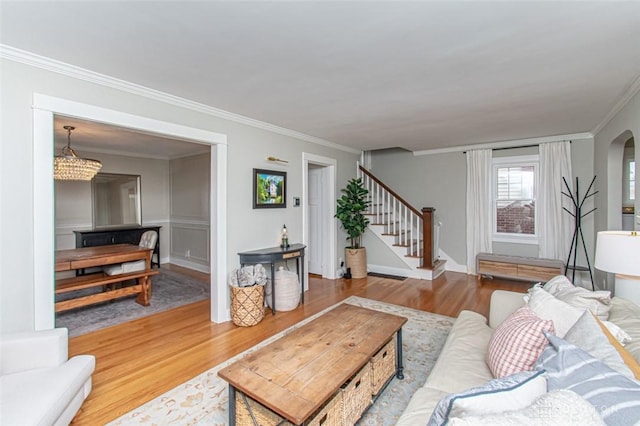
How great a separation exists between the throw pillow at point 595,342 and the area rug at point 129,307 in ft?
13.3

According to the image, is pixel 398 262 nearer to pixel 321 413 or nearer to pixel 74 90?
pixel 321 413

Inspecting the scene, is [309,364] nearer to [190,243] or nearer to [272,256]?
[272,256]

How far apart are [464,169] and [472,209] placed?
80 centimetres

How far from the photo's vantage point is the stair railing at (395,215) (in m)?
5.59

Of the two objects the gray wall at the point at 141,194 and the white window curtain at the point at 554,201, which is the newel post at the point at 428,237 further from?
the gray wall at the point at 141,194

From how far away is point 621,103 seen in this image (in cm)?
309

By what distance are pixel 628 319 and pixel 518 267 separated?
3544 mm

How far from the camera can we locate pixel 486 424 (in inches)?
30.5

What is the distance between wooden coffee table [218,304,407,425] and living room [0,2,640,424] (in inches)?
67.4

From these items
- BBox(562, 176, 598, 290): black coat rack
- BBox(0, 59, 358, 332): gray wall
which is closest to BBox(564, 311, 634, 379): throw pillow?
BBox(0, 59, 358, 332): gray wall

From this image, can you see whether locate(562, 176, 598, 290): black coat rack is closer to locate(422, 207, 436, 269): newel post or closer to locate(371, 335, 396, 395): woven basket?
locate(422, 207, 436, 269): newel post

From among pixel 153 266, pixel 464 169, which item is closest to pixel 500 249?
pixel 464 169

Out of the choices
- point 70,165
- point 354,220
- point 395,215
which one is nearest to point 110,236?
point 70,165

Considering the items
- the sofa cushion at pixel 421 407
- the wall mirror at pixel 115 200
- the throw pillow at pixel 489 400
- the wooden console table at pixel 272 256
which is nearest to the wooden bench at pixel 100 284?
the wooden console table at pixel 272 256
